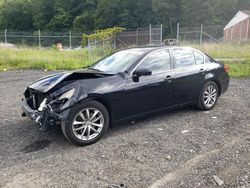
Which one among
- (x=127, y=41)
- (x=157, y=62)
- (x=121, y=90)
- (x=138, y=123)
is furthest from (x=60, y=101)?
(x=127, y=41)

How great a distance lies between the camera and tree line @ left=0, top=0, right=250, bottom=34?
6222 cm

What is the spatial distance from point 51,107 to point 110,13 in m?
68.0

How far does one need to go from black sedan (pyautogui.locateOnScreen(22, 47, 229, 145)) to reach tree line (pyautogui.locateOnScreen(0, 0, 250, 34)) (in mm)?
56589

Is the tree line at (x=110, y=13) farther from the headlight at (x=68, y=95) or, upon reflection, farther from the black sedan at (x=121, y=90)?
the headlight at (x=68, y=95)

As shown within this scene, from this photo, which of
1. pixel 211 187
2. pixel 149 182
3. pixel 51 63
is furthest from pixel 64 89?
pixel 51 63

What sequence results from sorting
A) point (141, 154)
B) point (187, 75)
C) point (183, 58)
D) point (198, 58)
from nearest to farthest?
point (141, 154), point (187, 75), point (183, 58), point (198, 58)

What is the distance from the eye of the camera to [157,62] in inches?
225

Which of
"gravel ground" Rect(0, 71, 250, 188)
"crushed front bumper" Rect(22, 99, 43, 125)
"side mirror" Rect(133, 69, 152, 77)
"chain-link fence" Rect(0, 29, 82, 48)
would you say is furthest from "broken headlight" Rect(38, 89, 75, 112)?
"chain-link fence" Rect(0, 29, 82, 48)

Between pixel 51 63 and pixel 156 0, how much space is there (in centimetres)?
5590

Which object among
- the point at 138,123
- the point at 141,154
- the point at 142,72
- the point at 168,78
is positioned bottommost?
the point at 141,154

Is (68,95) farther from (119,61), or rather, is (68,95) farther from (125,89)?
(119,61)

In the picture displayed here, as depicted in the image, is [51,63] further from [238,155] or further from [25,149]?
[238,155]

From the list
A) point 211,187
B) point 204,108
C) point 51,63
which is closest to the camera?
point 211,187

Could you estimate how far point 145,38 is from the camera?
23.2 metres
